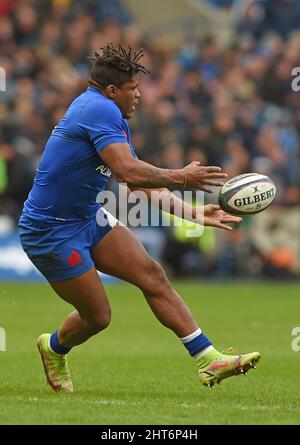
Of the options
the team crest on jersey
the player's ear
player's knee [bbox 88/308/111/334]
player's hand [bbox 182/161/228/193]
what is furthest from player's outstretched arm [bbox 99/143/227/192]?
player's knee [bbox 88/308/111/334]

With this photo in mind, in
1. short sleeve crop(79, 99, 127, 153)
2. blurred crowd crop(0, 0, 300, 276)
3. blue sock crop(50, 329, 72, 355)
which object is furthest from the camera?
blurred crowd crop(0, 0, 300, 276)

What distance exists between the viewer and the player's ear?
7887 millimetres

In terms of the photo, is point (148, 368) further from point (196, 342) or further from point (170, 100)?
point (170, 100)

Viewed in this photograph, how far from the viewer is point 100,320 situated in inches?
319

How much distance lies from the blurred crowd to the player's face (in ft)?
35.8

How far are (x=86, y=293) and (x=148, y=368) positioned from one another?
2.00 metres

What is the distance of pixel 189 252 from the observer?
792 inches

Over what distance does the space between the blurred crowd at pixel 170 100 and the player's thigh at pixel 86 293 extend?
35.5 ft

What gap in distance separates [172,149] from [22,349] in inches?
357

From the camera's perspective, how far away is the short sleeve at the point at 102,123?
7.57 meters

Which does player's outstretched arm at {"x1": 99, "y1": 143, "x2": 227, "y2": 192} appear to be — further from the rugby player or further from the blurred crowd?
the blurred crowd

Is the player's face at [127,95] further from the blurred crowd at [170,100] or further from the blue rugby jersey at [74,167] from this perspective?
the blurred crowd at [170,100]

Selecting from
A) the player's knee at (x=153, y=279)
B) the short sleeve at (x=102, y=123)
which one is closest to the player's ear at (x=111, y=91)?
the short sleeve at (x=102, y=123)

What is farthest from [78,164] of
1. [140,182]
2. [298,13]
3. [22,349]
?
[298,13]
